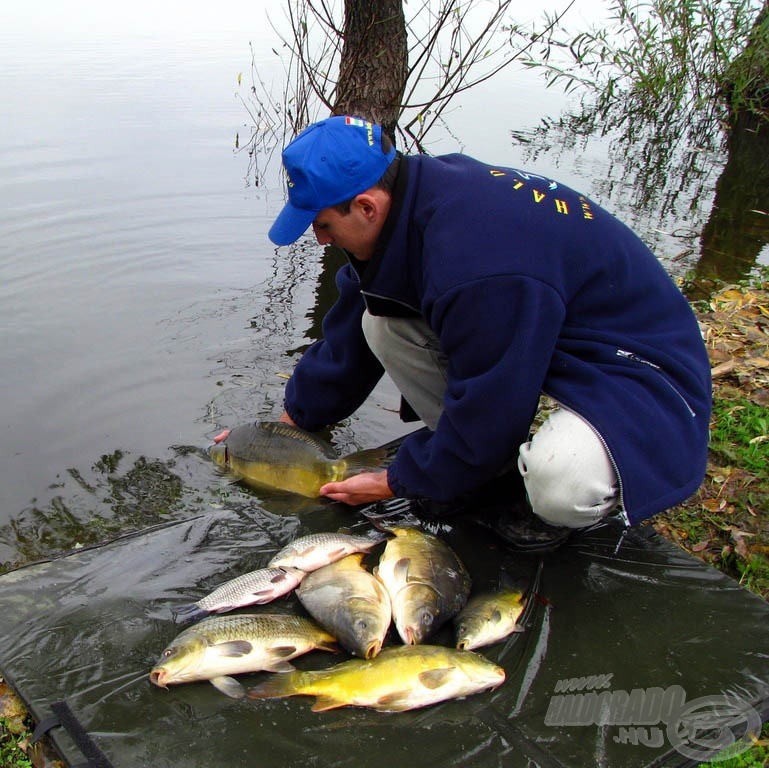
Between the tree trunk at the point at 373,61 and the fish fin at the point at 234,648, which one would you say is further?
the tree trunk at the point at 373,61

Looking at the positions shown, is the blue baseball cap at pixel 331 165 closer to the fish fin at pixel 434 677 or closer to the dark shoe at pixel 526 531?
the dark shoe at pixel 526 531

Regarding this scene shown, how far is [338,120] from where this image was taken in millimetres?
2555

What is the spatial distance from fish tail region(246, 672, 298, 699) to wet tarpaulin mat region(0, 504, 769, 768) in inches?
0.9

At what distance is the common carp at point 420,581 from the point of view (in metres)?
2.45

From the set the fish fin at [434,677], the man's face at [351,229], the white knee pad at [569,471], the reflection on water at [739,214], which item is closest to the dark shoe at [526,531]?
the white knee pad at [569,471]

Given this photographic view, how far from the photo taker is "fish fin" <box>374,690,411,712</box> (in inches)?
84.7

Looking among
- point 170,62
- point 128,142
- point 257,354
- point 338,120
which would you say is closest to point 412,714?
point 338,120

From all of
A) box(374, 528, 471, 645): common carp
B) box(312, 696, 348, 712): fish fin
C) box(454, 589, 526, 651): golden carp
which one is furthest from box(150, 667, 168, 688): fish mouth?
box(454, 589, 526, 651): golden carp

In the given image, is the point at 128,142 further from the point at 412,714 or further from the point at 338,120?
the point at 412,714

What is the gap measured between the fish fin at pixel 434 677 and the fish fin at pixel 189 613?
76 cm

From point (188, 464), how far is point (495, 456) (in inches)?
77.5

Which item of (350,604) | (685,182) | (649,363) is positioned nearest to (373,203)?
(649,363)

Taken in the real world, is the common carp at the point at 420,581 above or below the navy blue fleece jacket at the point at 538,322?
below

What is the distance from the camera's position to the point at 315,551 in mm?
2717
